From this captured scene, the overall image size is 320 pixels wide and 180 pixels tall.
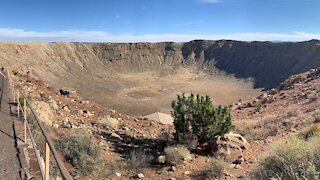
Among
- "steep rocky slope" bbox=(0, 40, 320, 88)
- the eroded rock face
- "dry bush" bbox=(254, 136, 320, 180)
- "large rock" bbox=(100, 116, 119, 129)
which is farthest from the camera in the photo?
"steep rocky slope" bbox=(0, 40, 320, 88)

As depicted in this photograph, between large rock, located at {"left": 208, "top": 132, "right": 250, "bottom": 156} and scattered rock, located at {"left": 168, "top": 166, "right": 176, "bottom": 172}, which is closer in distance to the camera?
scattered rock, located at {"left": 168, "top": 166, "right": 176, "bottom": 172}

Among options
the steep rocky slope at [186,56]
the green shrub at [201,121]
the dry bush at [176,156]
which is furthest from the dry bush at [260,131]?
the steep rocky slope at [186,56]

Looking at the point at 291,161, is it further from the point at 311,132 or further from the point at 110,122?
the point at 110,122

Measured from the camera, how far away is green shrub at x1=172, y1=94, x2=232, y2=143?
16.8 m

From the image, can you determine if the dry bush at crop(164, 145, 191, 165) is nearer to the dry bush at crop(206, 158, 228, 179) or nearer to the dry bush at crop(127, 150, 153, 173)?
the dry bush at crop(127, 150, 153, 173)

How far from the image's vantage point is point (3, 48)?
68312 millimetres

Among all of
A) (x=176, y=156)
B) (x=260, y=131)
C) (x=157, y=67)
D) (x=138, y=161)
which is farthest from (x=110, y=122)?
(x=157, y=67)

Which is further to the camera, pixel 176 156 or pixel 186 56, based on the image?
pixel 186 56

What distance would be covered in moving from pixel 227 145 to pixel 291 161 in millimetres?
5380

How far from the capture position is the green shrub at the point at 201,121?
16.8m

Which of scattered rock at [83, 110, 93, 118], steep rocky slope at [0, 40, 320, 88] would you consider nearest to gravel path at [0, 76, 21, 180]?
scattered rock at [83, 110, 93, 118]

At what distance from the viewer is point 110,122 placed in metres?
20.3

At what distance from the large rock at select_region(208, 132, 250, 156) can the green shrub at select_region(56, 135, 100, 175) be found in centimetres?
437

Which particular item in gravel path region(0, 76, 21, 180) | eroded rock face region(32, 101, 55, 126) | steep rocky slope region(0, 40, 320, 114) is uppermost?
gravel path region(0, 76, 21, 180)
